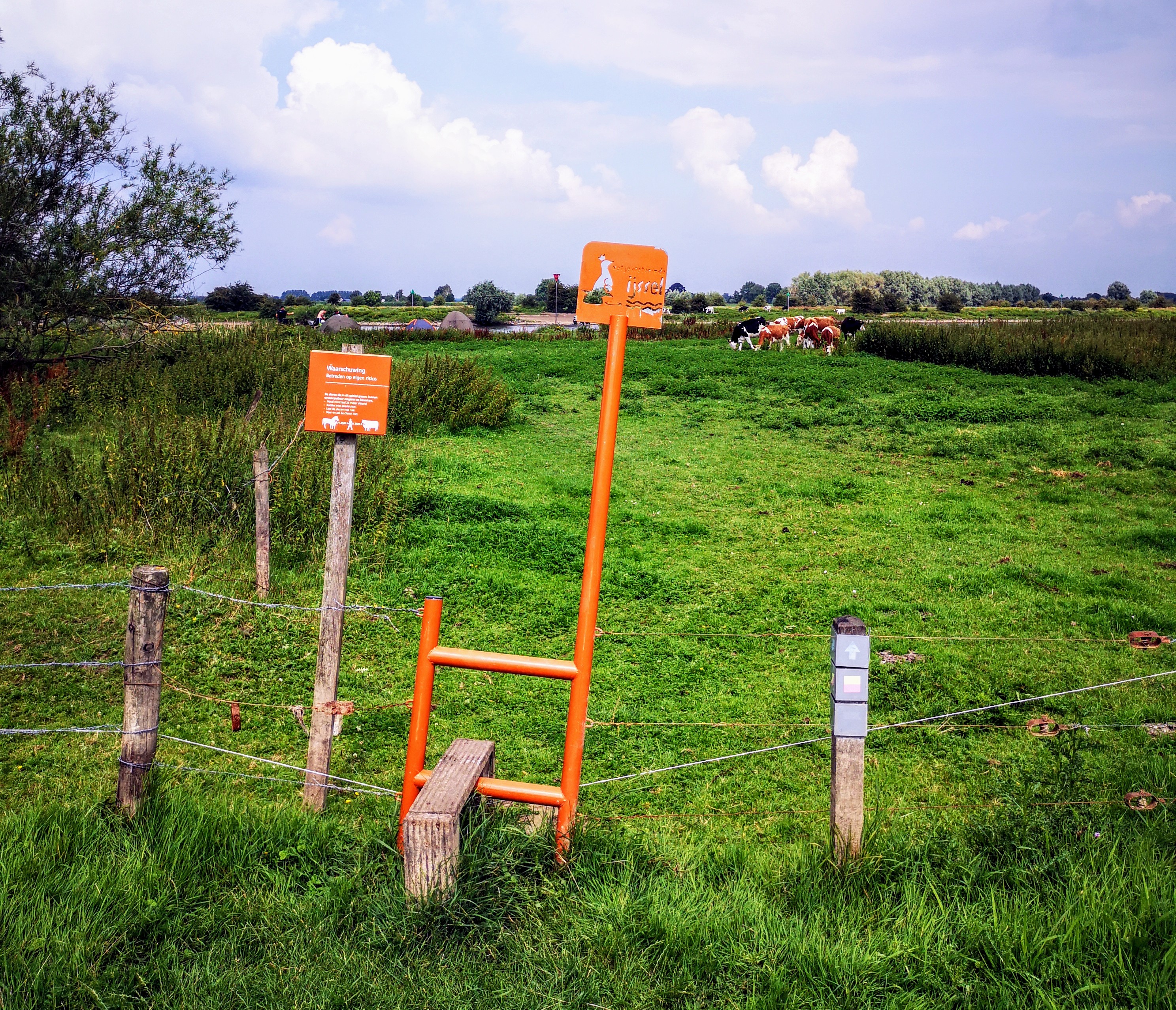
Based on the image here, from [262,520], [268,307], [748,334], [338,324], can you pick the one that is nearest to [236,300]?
[268,307]

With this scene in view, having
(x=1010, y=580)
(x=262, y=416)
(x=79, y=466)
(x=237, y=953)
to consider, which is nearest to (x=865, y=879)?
(x=237, y=953)

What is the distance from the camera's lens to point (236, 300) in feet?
144

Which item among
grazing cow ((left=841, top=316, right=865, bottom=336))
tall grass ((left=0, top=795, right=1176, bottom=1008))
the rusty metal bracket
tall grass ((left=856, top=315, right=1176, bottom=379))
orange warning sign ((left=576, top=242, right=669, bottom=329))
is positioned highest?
grazing cow ((left=841, top=316, right=865, bottom=336))

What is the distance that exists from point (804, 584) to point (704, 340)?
67.6 ft

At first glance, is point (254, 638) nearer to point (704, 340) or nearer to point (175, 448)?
point (175, 448)

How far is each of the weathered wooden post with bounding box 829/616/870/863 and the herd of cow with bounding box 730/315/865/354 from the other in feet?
68.5

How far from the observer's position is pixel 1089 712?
215 inches

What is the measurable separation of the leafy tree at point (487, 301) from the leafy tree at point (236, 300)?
864 inches

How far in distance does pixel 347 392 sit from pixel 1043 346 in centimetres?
1862

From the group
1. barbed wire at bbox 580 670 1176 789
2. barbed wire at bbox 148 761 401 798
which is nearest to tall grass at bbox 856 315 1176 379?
barbed wire at bbox 580 670 1176 789

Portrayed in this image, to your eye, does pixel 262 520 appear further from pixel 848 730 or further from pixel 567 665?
pixel 848 730

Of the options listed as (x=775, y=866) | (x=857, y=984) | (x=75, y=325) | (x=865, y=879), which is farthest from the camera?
(x=75, y=325)

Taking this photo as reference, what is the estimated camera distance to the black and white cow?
25.0 meters

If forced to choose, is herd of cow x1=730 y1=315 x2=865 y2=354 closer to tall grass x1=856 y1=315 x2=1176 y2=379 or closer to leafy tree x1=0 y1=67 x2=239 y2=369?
tall grass x1=856 y1=315 x2=1176 y2=379
